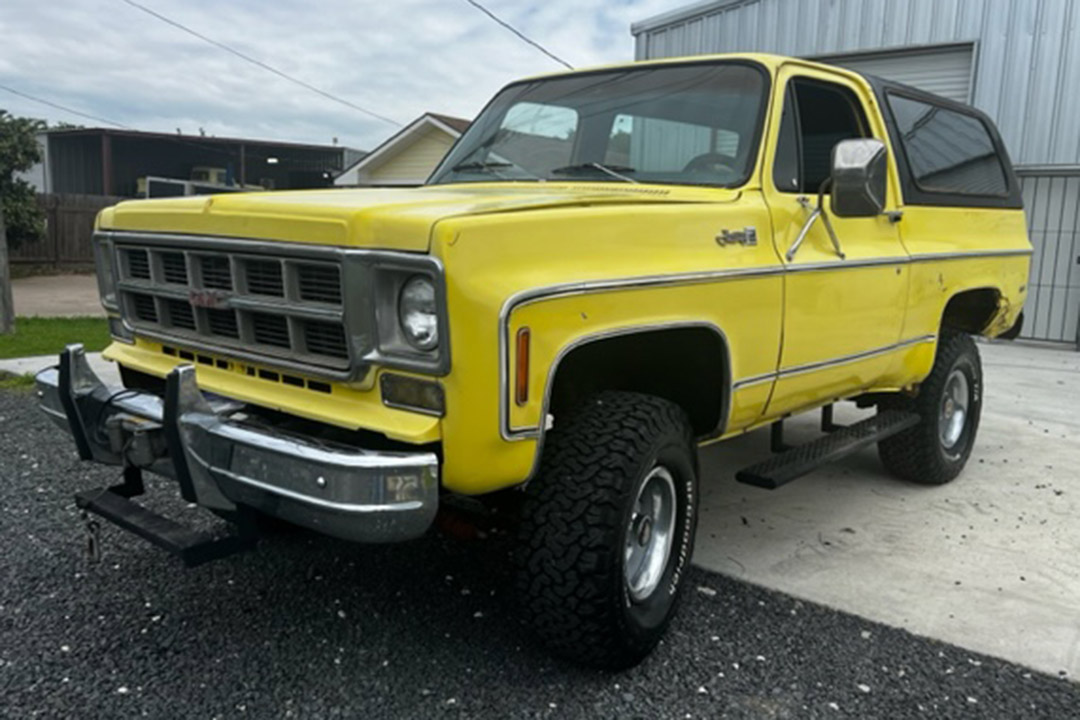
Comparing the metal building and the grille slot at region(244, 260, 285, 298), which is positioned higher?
the metal building

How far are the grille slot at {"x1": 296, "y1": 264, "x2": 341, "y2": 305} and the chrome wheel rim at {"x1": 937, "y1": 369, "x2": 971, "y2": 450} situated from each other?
3949mm

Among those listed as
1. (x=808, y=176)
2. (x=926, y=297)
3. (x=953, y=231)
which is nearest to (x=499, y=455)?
(x=808, y=176)

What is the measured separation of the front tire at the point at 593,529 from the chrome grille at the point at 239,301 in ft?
2.39

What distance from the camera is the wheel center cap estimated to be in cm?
308

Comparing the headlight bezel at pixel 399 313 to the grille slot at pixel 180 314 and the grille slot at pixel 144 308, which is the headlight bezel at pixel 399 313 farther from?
the grille slot at pixel 144 308

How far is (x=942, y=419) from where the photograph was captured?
5.22m

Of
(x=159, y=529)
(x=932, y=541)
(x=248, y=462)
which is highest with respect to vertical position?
(x=248, y=462)

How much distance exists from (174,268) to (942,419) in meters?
4.17

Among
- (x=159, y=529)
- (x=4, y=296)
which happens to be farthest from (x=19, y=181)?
Answer: (x=159, y=529)

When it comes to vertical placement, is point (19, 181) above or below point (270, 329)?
above

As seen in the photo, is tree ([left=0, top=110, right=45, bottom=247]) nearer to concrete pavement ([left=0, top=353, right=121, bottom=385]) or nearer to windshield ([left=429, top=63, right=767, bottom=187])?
A: concrete pavement ([left=0, top=353, right=121, bottom=385])

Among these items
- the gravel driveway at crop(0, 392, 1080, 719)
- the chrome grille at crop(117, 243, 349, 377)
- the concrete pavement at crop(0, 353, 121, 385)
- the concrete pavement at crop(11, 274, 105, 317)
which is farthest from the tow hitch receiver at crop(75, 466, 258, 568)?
the concrete pavement at crop(11, 274, 105, 317)

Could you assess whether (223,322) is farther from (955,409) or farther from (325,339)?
(955,409)

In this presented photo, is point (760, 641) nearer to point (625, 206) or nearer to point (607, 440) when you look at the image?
point (607, 440)
